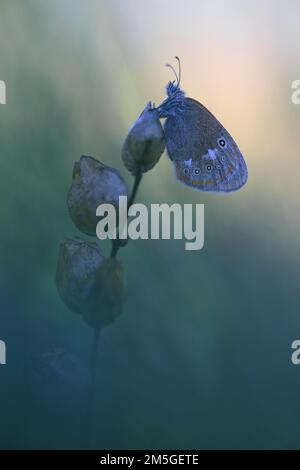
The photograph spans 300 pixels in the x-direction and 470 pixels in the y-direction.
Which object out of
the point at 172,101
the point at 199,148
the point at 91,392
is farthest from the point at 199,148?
the point at 91,392

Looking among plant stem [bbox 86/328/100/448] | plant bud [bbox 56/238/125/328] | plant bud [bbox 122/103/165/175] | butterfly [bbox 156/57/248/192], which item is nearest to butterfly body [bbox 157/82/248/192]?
butterfly [bbox 156/57/248/192]

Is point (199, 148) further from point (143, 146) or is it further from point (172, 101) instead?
point (143, 146)

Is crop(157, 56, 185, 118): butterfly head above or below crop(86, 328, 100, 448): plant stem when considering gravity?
above

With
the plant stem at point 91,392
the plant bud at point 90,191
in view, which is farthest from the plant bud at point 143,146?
the plant stem at point 91,392

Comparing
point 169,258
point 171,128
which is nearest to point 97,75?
point 171,128

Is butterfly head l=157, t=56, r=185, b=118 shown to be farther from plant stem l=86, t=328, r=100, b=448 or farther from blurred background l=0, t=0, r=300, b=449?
plant stem l=86, t=328, r=100, b=448

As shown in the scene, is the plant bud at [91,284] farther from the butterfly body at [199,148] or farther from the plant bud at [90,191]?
the butterfly body at [199,148]

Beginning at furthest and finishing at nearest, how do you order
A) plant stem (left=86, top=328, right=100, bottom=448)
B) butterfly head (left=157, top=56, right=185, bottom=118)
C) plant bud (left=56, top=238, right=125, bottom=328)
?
butterfly head (left=157, top=56, right=185, bottom=118) < plant bud (left=56, top=238, right=125, bottom=328) < plant stem (left=86, top=328, right=100, bottom=448)
